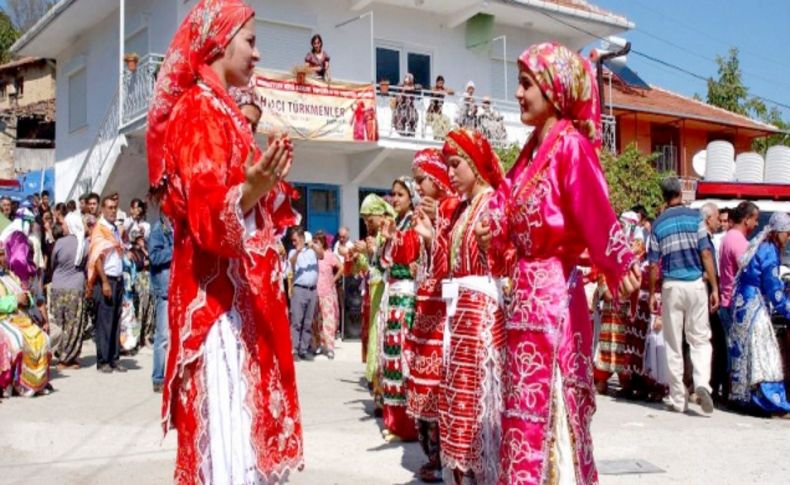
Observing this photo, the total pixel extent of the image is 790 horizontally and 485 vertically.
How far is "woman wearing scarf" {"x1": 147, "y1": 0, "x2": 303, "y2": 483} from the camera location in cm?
262

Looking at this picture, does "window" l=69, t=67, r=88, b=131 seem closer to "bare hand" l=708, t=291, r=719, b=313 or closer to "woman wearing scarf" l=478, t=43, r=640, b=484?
"bare hand" l=708, t=291, r=719, b=313

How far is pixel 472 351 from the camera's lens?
421 centimetres

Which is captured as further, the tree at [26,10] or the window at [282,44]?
the tree at [26,10]

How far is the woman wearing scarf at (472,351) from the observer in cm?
416

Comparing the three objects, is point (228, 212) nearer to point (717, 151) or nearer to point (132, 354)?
point (132, 354)

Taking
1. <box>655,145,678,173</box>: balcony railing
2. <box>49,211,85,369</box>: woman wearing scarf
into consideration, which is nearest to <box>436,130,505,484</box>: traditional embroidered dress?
<box>49,211,85,369</box>: woman wearing scarf

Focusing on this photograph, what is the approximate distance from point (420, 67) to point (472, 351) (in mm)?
16087

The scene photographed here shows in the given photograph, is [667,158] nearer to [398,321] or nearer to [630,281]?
[398,321]

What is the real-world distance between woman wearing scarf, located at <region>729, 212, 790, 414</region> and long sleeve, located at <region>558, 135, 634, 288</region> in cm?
518

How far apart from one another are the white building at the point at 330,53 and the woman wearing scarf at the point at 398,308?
1068cm

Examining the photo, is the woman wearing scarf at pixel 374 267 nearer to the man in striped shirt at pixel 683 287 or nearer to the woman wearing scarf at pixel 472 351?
the woman wearing scarf at pixel 472 351

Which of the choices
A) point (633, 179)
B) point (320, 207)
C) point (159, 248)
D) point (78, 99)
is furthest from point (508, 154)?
point (78, 99)

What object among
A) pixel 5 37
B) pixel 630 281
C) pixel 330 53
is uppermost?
pixel 5 37

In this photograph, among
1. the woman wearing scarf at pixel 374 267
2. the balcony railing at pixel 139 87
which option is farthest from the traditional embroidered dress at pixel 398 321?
the balcony railing at pixel 139 87
